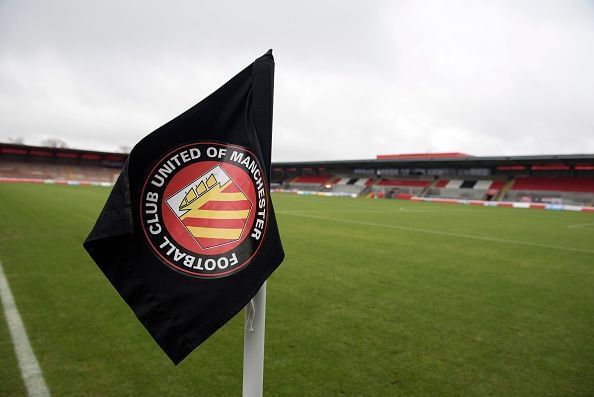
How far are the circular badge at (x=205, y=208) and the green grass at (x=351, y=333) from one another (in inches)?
63.0

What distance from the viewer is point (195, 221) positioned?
4.51ft

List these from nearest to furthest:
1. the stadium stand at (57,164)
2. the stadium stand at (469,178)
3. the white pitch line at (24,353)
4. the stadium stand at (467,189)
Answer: the white pitch line at (24,353) → the stadium stand at (469,178) → the stadium stand at (467,189) → the stadium stand at (57,164)

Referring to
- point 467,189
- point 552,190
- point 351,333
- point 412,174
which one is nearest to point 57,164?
point 412,174

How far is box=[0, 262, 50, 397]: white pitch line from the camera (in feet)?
8.15

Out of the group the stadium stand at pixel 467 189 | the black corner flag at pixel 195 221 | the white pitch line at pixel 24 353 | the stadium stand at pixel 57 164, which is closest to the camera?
A: the black corner flag at pixel 195 221

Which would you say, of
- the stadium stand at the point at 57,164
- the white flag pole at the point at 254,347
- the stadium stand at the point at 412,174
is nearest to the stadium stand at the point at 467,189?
the stadium stand at the point at 412,174

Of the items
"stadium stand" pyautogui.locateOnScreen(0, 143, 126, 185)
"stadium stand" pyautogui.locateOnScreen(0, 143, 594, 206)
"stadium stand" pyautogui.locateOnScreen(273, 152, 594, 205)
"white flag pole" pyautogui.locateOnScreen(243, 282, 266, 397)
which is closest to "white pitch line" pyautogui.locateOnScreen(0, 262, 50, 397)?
"white flag pole" pyautogui.locateOnScreen(243, 282, 266, 397)

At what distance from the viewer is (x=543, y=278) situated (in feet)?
20.6

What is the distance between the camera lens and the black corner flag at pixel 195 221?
1277mm

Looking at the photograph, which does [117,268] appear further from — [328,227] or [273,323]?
[328,227]

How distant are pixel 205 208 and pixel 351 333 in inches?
108

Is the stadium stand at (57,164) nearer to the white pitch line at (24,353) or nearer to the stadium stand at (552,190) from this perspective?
the stadium stand at (552,190)

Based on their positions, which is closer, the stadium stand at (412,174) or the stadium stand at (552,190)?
the stadium stand at (552,190)

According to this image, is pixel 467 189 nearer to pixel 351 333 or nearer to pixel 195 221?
pixel 351 333
